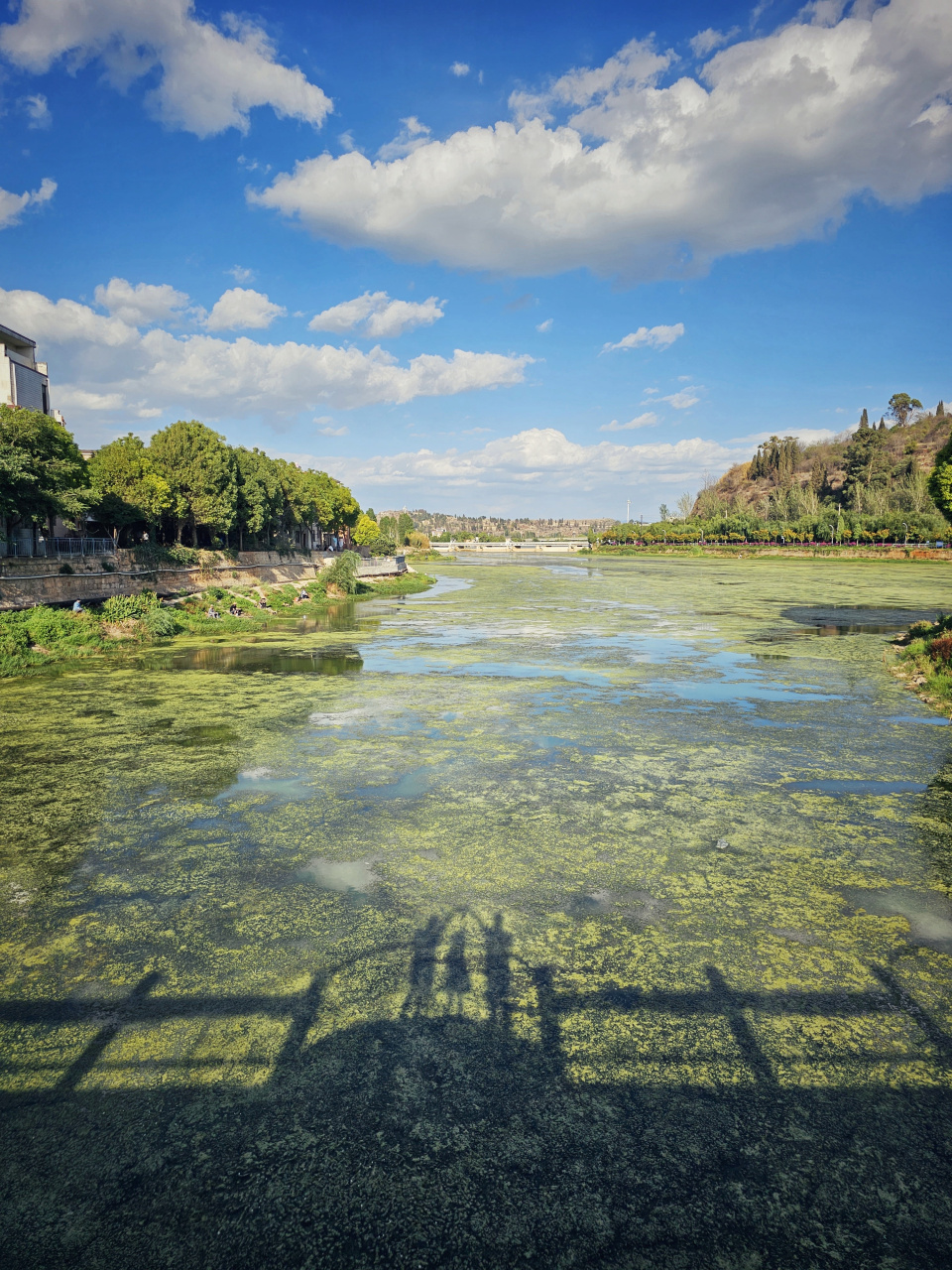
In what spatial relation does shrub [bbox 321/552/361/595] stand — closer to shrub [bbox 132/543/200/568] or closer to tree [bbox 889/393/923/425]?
shrub [bbox 132/543/200/568]

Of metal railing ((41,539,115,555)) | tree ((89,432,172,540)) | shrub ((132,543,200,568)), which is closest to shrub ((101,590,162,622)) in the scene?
metal railing ((41,539,115,555))

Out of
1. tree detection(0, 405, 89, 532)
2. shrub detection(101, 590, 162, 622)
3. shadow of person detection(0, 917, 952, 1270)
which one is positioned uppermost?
tree detection(0, 405, 89, 532)

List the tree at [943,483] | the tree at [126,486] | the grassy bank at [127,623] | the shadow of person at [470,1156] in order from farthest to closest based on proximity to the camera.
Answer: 1. the tree at [126,486]
2. the grassy bank at [127,623]
3. the tree at [943,483]
4. the shadow of person at [470,1156]

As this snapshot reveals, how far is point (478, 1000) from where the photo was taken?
567 centimetres

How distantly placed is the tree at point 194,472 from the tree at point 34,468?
14161 mm

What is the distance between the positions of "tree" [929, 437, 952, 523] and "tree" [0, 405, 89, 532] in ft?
92.5

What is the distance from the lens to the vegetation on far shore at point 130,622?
22.7 m

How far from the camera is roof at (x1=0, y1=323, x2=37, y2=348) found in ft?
141

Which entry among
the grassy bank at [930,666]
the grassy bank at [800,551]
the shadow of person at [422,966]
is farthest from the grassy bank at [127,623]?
the grassy bank at [800,551]

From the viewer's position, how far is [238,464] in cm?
5412

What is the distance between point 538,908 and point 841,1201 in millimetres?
3521

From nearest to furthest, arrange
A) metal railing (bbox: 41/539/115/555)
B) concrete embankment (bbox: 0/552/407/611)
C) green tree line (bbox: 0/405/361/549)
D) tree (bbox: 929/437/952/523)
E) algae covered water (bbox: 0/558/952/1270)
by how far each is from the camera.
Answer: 1. algae covered water (bbox: 0/558/952/1270)
2. tree (bbox: 929/437/952/523)
3. concrete embankment (bbox: 0/552/407/611)
4. green tree line (bbox: 0/405/361/549)
5. metal railing (bbox: 41/539/115/555)

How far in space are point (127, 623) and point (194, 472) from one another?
61.6ft

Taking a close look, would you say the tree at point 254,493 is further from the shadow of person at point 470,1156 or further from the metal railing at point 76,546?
the shadow of person at point 470,1156
